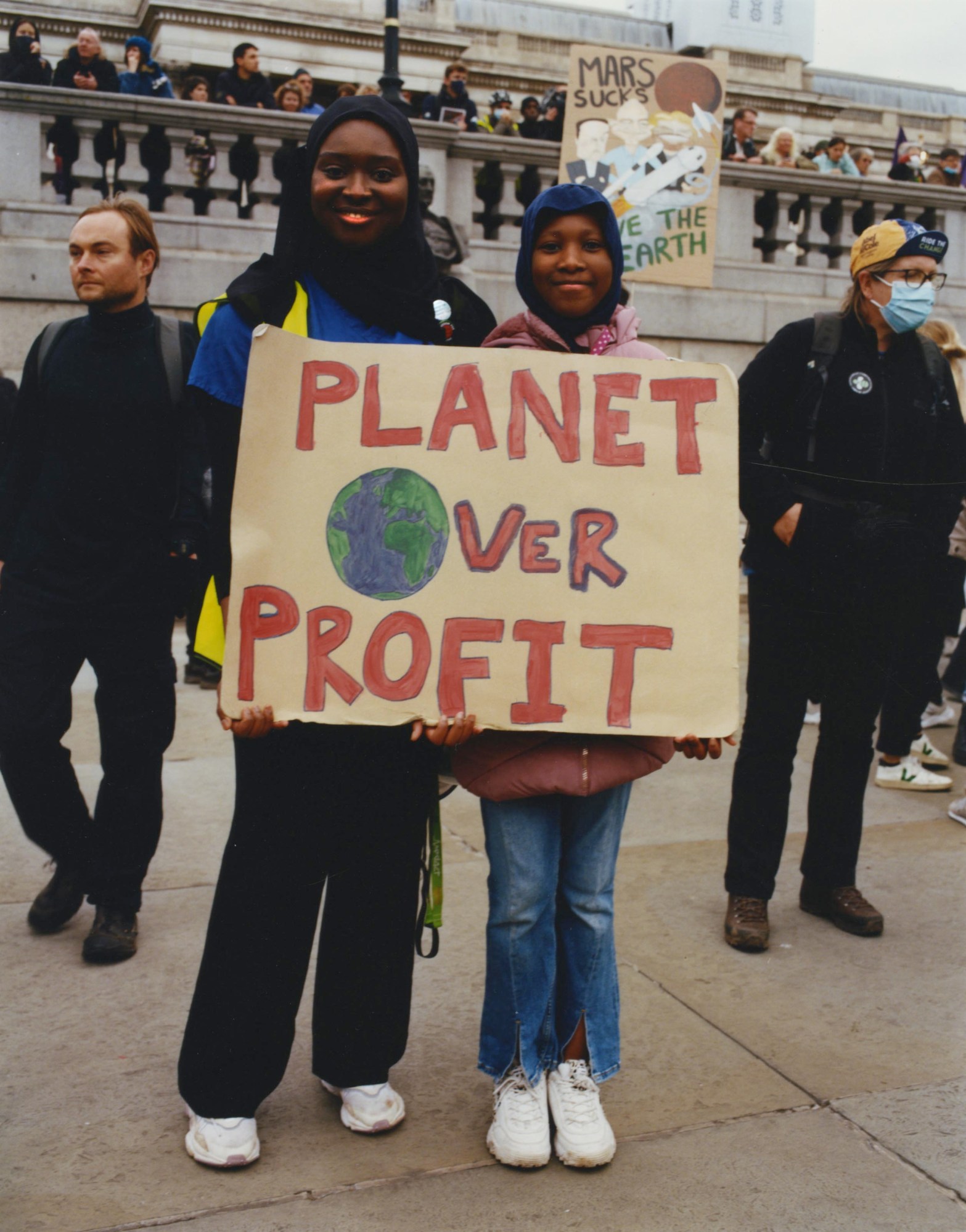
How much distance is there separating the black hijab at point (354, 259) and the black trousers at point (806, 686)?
1.59 m

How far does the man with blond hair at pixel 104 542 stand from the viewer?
346cm

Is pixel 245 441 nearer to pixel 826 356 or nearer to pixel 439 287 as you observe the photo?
pixel 439 287

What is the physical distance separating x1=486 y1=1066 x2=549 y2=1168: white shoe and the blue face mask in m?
2.27

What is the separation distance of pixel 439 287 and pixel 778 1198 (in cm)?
188

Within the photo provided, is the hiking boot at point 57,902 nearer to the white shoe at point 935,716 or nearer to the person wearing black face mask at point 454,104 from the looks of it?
the white shoe at point 935,716

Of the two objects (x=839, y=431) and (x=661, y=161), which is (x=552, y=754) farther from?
(x=661, y=161)

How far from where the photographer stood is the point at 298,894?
250 centimetres

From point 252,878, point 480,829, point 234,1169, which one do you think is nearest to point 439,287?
point 252,878

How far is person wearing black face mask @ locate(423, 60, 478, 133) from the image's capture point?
1327cm

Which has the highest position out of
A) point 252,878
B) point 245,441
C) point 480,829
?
point 245,441

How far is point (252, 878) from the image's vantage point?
2.47m

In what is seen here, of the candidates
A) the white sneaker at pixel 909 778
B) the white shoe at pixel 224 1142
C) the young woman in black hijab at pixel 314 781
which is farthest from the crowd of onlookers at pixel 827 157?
the white shoe at pixel 224 1142

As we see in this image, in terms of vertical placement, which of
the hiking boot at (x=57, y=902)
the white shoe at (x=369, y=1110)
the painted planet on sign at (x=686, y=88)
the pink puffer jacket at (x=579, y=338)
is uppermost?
the painted planet on sign at (x=686, y=88)

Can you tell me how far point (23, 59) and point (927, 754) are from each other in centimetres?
894
